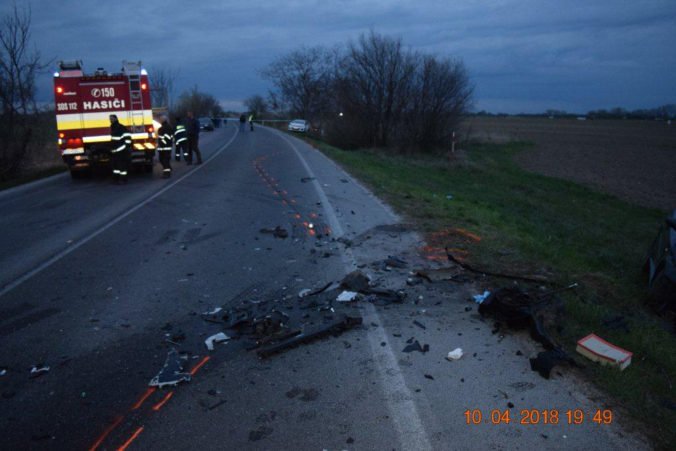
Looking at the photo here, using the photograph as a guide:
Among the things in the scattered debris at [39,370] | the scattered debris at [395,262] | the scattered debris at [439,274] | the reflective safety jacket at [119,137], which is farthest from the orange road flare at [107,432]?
the reflective safety jacket at [119,137]

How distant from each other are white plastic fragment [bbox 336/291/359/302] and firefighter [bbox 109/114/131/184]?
11129mm

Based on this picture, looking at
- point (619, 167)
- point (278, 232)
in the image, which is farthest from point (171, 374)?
point (619, 167)

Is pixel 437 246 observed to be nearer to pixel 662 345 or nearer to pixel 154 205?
pixel 662 345

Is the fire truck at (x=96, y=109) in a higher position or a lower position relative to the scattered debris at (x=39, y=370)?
higher

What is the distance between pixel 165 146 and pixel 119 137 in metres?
1.98

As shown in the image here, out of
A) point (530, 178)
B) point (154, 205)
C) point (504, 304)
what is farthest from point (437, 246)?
point (530, 178)

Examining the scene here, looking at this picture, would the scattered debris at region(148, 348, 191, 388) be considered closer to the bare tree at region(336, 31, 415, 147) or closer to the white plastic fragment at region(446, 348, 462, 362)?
the white plastic fragment at region(446, 348, 462, 362)

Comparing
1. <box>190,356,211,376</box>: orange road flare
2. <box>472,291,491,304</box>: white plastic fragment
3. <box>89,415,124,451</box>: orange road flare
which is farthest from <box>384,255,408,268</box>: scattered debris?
<box>89,415,124,451</box>: orange road flare

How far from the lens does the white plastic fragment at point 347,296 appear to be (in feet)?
18.8

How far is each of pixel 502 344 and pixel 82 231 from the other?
753 cm

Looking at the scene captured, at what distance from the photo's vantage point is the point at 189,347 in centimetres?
468

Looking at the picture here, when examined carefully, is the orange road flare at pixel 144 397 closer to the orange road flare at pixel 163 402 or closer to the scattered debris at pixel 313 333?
the orange road flare at pixel 163 402

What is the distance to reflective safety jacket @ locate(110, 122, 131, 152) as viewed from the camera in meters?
14.5

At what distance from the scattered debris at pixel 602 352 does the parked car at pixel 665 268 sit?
2.66 m
